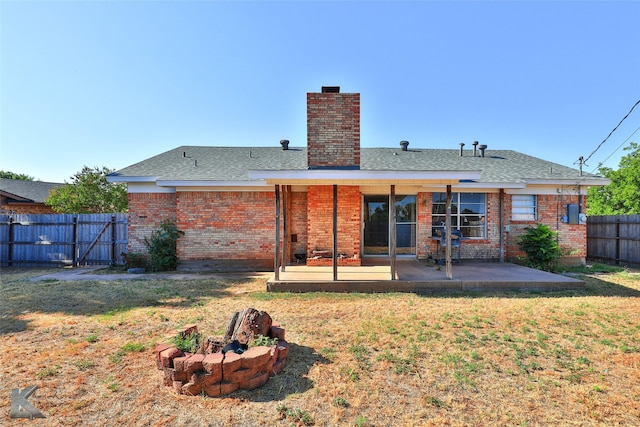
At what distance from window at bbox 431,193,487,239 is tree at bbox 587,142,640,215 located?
16.2m

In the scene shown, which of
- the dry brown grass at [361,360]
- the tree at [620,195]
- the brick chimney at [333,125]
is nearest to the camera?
the dry brown grass at [361,360]

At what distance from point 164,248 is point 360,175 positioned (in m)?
6.85

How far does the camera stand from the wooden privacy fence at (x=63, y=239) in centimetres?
1066

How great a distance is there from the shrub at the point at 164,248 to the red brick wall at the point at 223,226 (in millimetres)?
198

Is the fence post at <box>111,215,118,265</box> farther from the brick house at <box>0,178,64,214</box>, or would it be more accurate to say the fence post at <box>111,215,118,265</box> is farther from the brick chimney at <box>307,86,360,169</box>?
the brick house at <box>0,178,64,214</box>

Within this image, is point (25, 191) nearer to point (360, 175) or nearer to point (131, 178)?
point (131, 178)

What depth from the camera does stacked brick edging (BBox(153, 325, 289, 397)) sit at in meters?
2.82

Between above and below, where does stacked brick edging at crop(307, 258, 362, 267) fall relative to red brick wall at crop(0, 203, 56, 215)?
below

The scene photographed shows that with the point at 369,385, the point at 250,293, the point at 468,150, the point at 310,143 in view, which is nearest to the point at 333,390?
the point at 369,385

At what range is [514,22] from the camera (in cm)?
909

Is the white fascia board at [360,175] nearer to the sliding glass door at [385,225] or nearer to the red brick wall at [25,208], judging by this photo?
the sliding glass door at [385,225]

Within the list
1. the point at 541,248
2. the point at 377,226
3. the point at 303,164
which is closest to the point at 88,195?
the point at 303,164

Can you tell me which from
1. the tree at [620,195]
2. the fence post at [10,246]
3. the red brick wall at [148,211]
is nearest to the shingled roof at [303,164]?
the red brick wall at [148,211]

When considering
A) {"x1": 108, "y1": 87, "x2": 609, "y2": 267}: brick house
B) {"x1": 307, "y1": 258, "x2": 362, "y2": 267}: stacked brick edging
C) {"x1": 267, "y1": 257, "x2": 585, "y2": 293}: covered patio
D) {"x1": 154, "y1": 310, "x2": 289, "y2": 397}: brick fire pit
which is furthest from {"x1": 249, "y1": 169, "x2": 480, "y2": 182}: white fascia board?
{"x1": 154, "y1": 310, "x2": 289, "y2": 397}: brick fire pit
